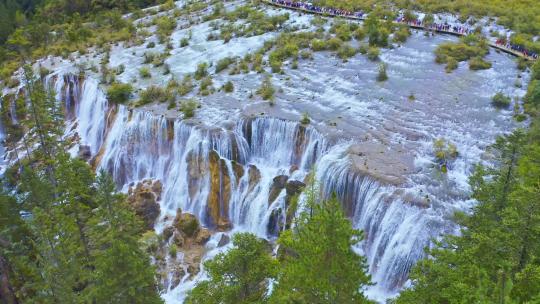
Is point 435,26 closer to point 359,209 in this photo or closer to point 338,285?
point 359,209

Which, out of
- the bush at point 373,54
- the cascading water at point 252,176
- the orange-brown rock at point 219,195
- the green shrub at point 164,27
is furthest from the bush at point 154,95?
the bush at point 373,54

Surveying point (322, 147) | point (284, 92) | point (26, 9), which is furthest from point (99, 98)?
point (26, 9)

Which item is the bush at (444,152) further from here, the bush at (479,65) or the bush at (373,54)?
the bush at (373,54)

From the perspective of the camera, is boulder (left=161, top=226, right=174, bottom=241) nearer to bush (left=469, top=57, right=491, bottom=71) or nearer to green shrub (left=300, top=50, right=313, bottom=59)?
green shrub (left=300, top=50, right=313, bottom=59)

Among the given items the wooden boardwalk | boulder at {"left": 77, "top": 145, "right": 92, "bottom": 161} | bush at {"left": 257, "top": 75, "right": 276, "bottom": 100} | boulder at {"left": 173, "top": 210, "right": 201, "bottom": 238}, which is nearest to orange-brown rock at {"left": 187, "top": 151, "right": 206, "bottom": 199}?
boulder at {"left": 173, "top": 210, "right": 201, "bottom": 238}

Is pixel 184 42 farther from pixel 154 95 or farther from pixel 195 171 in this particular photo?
pixel 195 171

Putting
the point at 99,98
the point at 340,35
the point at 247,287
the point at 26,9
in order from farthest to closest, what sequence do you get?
the point at 26,9 < the point at 340,35 < the point at 99,98 < the point at 247,287

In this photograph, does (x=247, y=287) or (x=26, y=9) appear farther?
(x=26, y=9)
